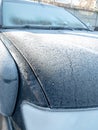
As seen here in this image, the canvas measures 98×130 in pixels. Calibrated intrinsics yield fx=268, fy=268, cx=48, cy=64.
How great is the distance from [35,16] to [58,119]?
173 cm

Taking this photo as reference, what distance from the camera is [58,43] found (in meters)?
1.93

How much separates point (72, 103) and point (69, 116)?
2.8 inches

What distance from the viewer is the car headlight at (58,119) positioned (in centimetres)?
135

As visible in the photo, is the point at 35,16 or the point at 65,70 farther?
the point at 35,16

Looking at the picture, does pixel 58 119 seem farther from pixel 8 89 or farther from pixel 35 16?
pixel 35 16

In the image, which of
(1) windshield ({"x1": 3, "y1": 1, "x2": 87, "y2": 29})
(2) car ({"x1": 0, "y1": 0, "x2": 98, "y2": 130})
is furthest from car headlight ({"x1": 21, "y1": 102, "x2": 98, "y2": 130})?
(1) windshield ({"x1": 3, "y1": 1, "x2": 87, "y2": 29})

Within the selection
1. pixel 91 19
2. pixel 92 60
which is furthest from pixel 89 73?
pixel 91 19

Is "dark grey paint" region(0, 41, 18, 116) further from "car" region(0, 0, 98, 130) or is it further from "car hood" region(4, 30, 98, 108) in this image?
"car hood" region(4, 30, 98, 108)

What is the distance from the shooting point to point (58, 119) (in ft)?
4.42

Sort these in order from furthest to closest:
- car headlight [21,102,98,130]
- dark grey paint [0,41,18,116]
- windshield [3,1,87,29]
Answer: windshield [3,1,87,29] < dark grey paint [0,41,18,116] < car headlight [21,102,98,130]

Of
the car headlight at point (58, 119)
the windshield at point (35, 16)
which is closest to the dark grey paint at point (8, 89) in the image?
the car headlight at point (58, 119)

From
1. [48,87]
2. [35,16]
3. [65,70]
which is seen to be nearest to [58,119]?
[48,87]

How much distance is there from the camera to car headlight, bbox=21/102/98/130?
135 centimetres

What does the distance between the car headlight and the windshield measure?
1.29 m
